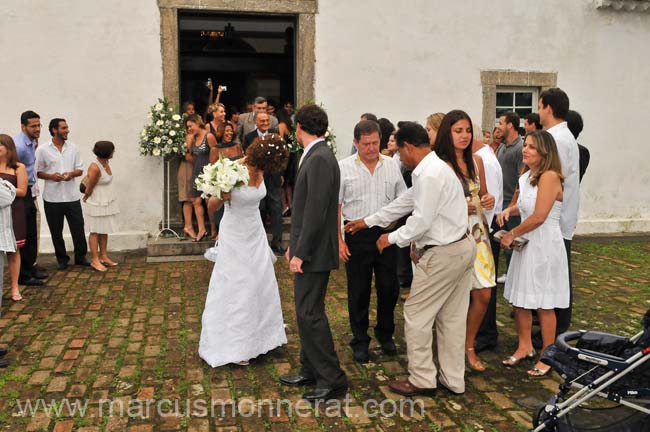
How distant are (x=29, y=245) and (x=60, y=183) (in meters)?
1.00

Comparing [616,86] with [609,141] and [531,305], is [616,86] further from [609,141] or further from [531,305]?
[531,305]

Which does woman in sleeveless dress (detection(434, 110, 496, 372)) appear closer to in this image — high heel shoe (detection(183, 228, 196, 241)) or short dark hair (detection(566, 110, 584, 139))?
short dark hair (detection(566, 110, 584, 139))

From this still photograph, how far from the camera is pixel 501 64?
10.8 metres

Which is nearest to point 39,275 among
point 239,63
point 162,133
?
point 162,133

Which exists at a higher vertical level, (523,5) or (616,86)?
(523,5)

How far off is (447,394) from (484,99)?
7.39 m

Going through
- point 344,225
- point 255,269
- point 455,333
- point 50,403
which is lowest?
point 50,403

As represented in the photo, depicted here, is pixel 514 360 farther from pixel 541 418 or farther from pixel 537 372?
pixel 541 418

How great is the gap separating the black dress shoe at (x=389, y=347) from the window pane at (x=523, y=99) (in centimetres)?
→ 729

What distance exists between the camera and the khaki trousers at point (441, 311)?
4.25 metres

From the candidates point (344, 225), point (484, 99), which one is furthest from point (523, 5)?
point (344, 225)

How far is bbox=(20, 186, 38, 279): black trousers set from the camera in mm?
7570

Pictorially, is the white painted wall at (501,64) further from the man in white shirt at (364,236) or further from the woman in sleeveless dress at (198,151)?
the man in white shirt at (364,236)

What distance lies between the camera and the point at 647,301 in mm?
6930
